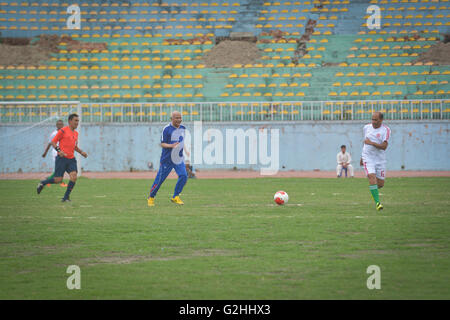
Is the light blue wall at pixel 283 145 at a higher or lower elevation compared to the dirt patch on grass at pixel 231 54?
lower

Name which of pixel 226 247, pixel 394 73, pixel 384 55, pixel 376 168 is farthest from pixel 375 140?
pixel 384 55

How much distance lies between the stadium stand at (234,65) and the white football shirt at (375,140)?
15649 millimetres

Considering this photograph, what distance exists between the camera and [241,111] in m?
31.2

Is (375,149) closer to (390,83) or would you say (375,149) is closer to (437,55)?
(390,83)

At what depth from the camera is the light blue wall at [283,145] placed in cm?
3044

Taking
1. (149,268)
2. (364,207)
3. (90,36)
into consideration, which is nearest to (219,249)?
(149,268)

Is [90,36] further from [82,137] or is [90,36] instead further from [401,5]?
[401,5]

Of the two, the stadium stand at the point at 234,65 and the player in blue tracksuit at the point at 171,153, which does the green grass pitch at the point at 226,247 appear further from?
the stadium stand at the point at 234,65

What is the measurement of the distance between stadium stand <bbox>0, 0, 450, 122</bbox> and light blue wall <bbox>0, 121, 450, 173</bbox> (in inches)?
20.4

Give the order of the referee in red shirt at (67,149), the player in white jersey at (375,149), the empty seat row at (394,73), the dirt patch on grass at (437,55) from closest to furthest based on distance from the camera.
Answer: the player in white jersey at (375,149) → the referee in red shirt at (67,149) → the empty seat row at (394,73) → the dirt patch on grass at (437,55)

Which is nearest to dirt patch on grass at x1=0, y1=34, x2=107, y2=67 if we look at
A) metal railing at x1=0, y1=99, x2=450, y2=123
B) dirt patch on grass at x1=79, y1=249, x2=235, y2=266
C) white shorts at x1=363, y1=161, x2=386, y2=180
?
metal railing at x1=0, y1=99, x2=450, y2=123

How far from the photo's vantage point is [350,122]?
1207 inches

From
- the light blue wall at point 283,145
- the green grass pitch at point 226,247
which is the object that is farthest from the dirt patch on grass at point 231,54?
the green grass pitch at point 226,247

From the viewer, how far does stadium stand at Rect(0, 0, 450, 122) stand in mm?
31406
